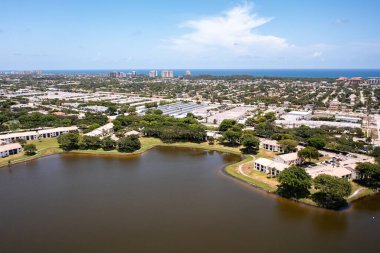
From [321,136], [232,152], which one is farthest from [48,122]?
[321,136]

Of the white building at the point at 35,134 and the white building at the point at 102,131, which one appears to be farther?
the white building at the point at 102,131

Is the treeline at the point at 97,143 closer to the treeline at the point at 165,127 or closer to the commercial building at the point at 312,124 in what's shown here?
the treeline at the point at 165,127

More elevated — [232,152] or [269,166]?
[269,166]

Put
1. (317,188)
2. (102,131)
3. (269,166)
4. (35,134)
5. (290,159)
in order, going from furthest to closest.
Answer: (102,131), (35,134), (290,159), (269,166), (317,188)

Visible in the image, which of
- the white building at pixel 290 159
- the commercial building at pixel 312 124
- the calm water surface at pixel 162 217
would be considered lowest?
the calm water surface at pixel 162 217

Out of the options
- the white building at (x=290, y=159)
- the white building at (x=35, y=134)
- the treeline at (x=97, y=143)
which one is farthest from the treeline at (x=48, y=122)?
the white building at (x=290, y=159)

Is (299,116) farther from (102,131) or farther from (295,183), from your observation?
(102,131)
